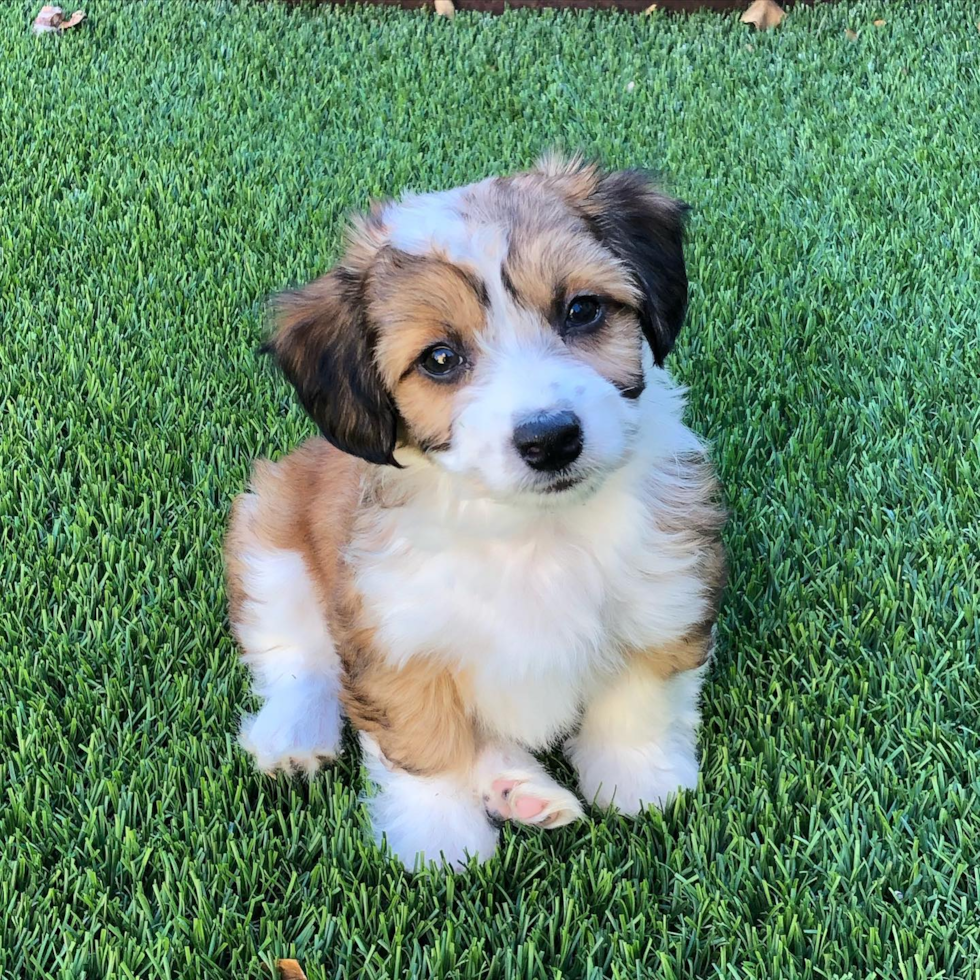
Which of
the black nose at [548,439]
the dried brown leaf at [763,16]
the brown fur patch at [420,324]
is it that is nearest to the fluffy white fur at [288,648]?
the brown fur patch at [420,324]

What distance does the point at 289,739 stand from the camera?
7.81ft

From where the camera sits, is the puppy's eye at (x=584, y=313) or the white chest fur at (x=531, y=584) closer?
the puppy's eye at (x=584, y=313)

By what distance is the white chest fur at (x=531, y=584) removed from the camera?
2158 mm

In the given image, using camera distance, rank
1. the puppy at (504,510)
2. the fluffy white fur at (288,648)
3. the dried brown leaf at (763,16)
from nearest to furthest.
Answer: the puppy at (504,510) < the fluffy white fur at (288,648) < the dried brown leaf at (763,16)

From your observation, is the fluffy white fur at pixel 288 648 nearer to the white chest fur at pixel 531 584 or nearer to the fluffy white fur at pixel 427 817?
the fluffy white fur at pixel 427 817

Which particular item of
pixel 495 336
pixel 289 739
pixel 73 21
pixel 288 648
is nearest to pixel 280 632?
pixel 288 648

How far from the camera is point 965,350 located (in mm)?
3598

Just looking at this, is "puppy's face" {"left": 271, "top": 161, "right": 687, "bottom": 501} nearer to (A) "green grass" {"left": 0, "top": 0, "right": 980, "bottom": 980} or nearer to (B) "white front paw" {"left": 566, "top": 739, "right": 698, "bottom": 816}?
(B) "white front paw" {"left": 566, "top": 739, "right": 698, "bottom": 816}

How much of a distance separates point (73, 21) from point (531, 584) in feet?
20.2

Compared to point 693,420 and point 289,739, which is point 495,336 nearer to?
point 289,739

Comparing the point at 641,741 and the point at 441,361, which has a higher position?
the point at 441,361

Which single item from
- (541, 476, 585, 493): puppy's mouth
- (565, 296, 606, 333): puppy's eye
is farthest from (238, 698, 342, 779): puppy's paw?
(565, 296, 606, 333): puppy's eye

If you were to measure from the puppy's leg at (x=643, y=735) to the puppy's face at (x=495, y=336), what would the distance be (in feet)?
2.09

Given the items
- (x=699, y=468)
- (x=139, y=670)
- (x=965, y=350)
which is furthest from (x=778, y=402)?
(x=139, y=670)
